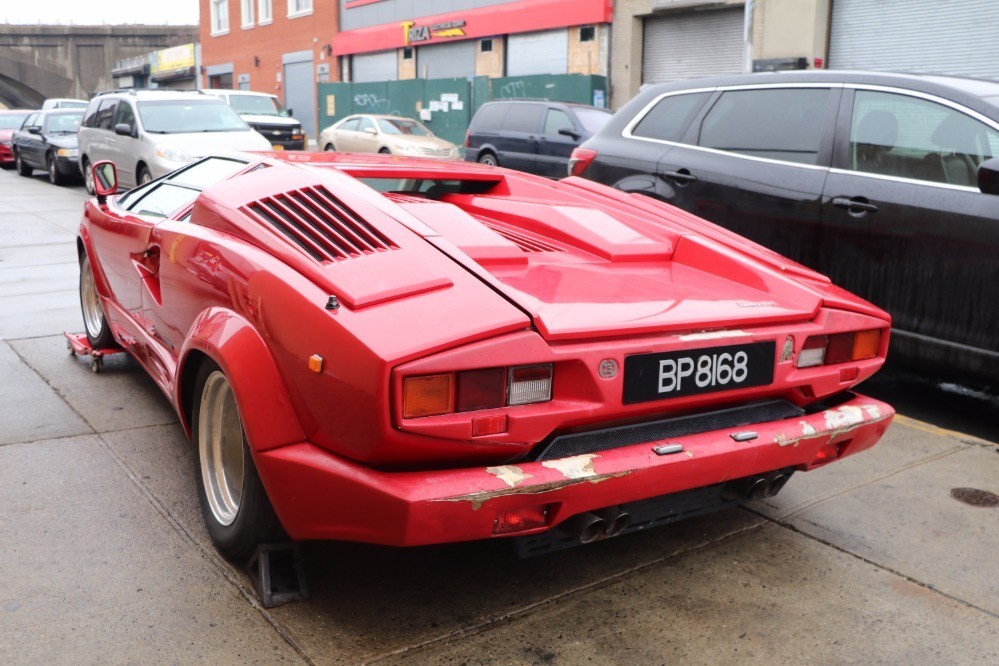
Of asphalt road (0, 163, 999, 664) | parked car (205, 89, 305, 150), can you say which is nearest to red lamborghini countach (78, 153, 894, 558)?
asphalt road (0, 163, 999, 664)

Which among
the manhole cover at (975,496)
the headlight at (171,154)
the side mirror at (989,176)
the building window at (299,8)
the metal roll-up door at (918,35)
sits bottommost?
the manhole cover at (975,496)

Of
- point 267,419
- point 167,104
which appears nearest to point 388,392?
point 267,419

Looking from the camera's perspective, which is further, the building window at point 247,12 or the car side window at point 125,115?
the building window at point 247,12

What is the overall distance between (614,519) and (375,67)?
3132cm

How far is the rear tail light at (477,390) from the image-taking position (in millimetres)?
2189

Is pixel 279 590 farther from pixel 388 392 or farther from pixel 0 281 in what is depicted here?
pixel 0 281

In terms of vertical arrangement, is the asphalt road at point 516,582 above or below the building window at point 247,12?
below

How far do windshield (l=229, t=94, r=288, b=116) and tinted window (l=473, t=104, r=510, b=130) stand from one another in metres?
6.59

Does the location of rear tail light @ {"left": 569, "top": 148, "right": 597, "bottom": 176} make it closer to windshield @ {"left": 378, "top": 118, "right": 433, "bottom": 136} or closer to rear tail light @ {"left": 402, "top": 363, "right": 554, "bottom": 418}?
rear tail light @ {"left": 402, "top": 363, "right": 554, "bottom": 418}

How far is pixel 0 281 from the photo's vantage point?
26.0 ft

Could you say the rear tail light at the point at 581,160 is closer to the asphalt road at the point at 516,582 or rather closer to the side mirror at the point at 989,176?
the side mirror at the point at 989,176

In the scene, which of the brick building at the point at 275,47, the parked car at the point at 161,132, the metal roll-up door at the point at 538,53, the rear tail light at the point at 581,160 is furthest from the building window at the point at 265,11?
the rear tail light at the point at 581,160

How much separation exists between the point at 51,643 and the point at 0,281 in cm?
642

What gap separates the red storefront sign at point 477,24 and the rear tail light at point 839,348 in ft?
67.4
